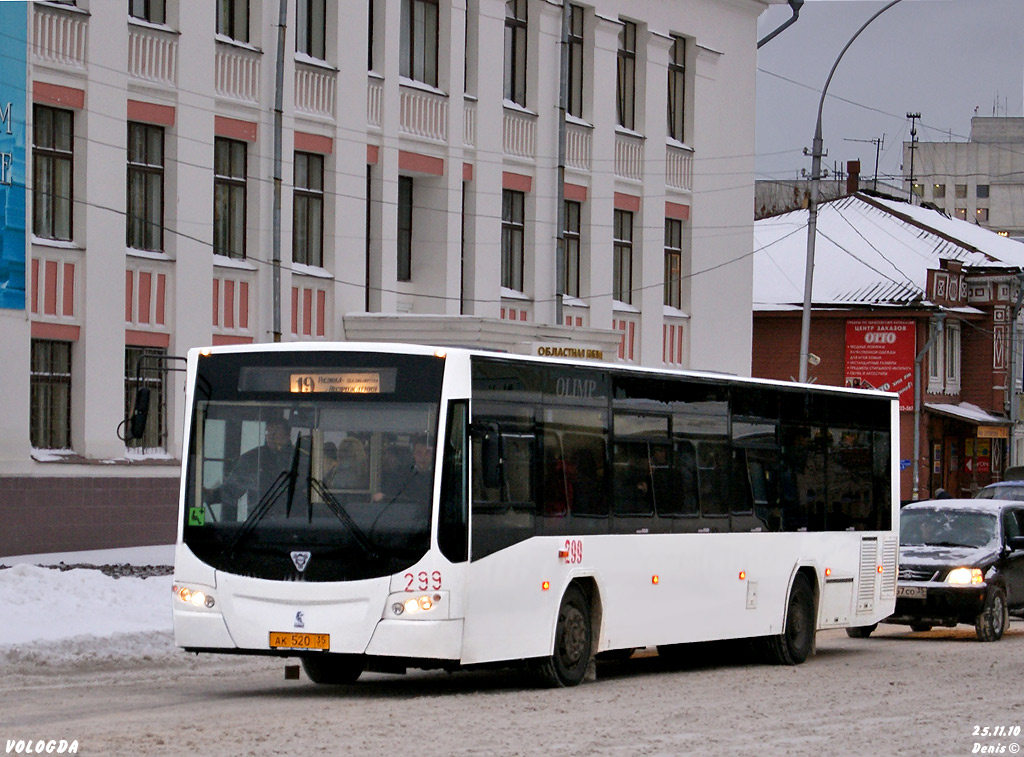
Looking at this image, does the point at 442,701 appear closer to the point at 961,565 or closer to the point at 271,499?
the point at 271,499

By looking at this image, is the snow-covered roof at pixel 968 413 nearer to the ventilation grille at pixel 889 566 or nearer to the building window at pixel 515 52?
the building window at pixel 515 52

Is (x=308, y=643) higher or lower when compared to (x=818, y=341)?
lower

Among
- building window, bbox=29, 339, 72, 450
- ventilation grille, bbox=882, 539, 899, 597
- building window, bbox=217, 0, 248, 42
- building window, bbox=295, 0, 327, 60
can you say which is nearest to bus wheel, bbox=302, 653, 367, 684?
ventilation grille, bbox=882, 539, 899, 597

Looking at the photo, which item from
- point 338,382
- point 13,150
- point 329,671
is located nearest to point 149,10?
point 13,150

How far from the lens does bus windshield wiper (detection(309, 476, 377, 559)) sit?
44.7ft

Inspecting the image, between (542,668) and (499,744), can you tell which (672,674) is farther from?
(499,744)

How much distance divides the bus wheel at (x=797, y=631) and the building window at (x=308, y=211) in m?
15.0

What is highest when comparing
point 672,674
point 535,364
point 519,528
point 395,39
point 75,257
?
point 395,39

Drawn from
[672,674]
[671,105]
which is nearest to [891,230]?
[671,105]

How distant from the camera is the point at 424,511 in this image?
1363 centimetres

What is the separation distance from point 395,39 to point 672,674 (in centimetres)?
1874

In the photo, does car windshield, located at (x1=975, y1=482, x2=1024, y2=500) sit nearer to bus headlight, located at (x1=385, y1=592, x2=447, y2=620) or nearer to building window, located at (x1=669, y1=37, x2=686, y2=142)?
building window, located at (x1=669, y1=37, x2=686, y2=142)

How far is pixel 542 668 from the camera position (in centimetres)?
1489

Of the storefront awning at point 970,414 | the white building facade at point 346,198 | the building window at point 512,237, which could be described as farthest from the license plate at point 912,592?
the storefront awning at point 970,414
